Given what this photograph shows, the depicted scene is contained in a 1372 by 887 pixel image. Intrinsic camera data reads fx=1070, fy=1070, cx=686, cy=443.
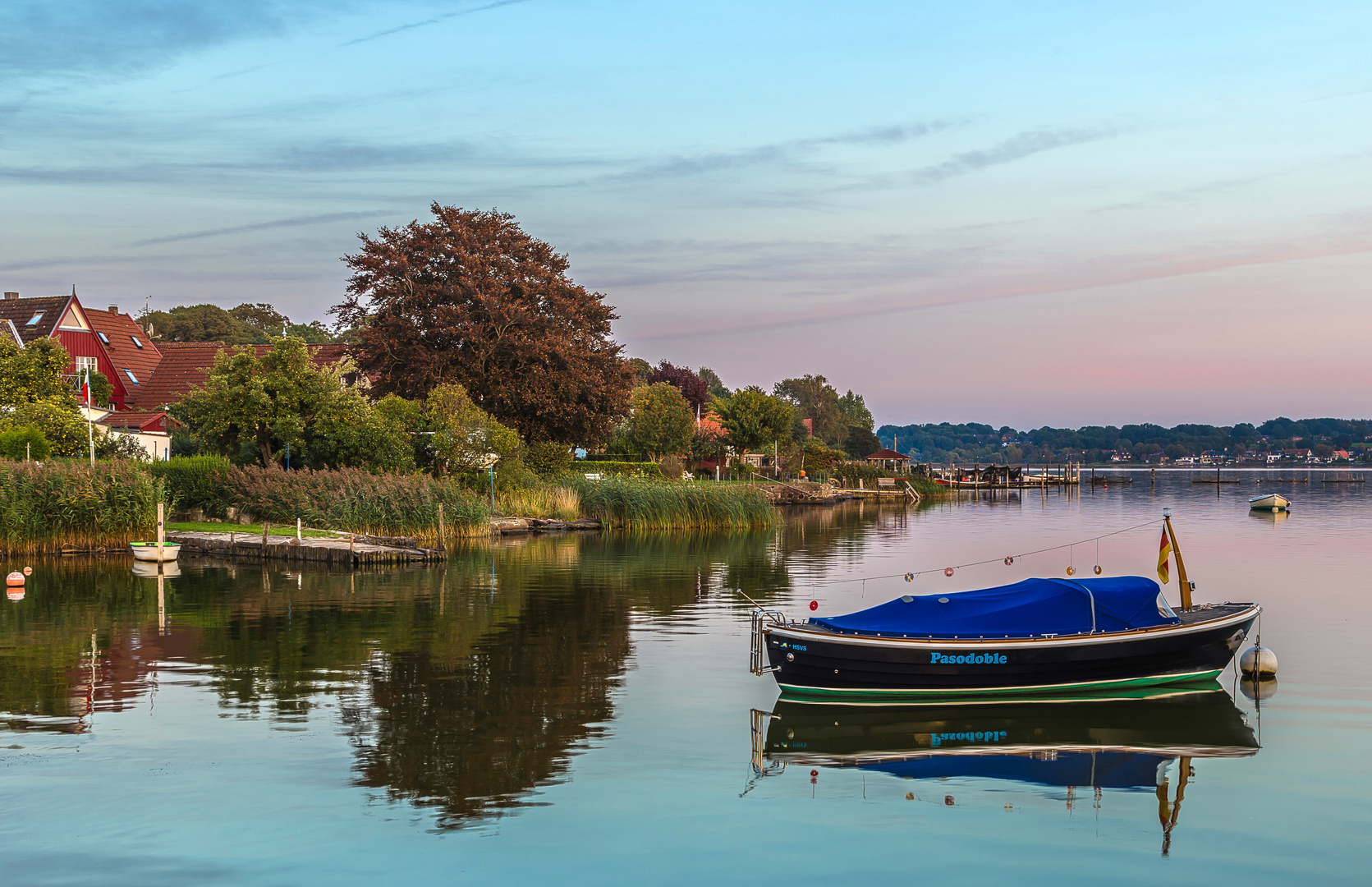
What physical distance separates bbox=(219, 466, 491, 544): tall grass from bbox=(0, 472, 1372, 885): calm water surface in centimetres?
1236

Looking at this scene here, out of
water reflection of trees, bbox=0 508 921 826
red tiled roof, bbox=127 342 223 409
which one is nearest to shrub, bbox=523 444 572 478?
water reflection of trees, bbox=0 508 921 826

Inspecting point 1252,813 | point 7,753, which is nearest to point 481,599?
point 7,753

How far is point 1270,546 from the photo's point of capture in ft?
150

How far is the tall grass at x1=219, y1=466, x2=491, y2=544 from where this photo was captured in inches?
1542

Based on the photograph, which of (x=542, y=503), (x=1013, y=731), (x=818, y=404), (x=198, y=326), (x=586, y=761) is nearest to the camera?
(x=586, y=761)

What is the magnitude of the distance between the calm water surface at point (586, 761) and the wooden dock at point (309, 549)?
805 cm

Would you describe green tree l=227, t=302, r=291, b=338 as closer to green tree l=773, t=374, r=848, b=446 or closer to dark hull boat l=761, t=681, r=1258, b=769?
green tree l=773, t=374, r=848, b=446

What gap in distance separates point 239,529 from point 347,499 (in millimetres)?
3799

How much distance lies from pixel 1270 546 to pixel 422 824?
4443 centimetres

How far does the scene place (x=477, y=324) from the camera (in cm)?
5534

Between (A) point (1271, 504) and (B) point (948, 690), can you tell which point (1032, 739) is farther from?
(A) point (1271, 504)

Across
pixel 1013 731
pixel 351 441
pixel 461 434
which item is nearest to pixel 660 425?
pixel 461 434

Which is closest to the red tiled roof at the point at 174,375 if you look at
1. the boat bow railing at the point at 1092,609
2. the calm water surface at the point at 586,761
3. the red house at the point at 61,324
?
the red house at the point at 61,324

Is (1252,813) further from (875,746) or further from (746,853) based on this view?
(746,853)
